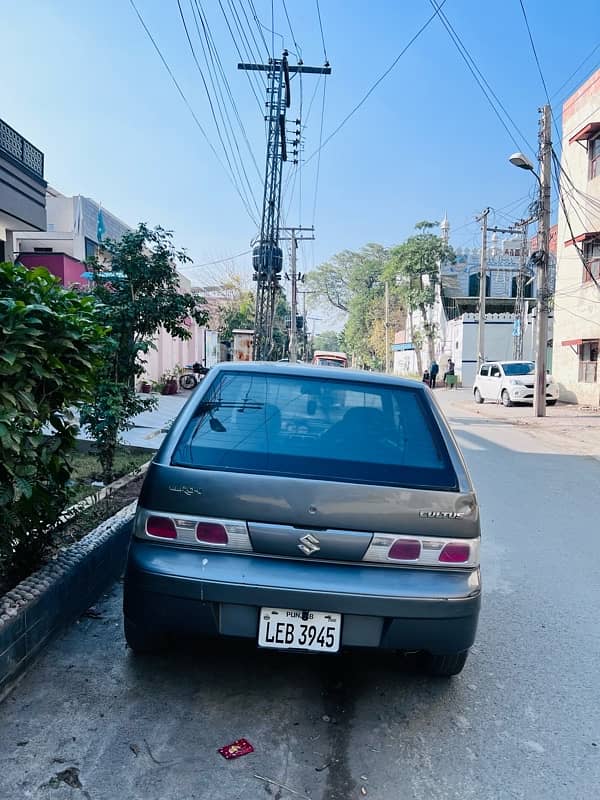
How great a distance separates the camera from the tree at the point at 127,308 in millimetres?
6102

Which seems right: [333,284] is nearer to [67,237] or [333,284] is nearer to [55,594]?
[67,237]

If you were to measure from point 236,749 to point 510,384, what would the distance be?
19998mm

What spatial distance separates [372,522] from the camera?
2.55 metres

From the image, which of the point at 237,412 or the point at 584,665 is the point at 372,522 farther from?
the point at 584,665

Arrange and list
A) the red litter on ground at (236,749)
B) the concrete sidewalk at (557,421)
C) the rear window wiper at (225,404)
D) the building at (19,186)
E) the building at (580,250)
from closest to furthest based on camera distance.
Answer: the red litter on ground at (236,749)
the rear window wiper at (225,404)
the building at (19,186)
the concrete sidewalk at (557,421)
the building at (580,250)

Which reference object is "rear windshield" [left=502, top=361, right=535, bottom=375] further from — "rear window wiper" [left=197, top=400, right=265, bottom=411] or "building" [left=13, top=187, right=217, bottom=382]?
"rear window wiper" [left=197, top=400, right=265, bottom=411]

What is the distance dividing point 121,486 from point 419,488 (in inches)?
172

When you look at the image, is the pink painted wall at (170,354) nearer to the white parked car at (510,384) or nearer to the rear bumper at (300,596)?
the white parked car at (510,384)

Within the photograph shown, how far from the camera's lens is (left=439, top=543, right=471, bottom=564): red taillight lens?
2607 mm

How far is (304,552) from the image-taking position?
2.53 metres

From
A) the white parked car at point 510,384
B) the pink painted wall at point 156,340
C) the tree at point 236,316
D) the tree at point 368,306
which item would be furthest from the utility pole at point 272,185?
the tree at point 368,306

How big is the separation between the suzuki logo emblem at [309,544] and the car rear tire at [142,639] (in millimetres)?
830

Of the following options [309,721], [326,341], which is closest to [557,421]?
[309,721]

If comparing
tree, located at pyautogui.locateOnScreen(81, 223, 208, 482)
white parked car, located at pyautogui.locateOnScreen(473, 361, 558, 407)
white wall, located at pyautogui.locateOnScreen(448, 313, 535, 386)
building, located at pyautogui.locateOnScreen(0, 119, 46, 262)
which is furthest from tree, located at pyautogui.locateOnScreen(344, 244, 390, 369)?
tree, located at pyautogui.locateOnScreen(81, 223, 208, 482)
